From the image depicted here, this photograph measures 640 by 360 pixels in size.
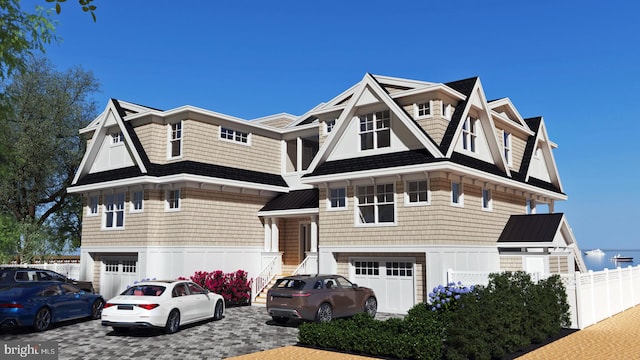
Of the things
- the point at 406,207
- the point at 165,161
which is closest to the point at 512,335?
the point at 406,207

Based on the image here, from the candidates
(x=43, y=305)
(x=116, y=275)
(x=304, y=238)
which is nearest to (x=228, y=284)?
(x=304, y=238)

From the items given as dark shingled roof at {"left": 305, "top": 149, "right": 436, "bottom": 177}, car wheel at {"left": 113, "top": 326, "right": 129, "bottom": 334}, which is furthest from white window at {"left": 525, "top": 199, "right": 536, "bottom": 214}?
car wheel at {"left": 113, "top": 326, "right": 129, "bottom": 334}

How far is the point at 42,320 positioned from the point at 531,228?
19.5 metres

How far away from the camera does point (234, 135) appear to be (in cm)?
2827

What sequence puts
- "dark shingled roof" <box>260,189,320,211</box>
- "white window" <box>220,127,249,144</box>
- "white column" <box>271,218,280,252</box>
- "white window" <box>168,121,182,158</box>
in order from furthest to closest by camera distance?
"white column" <box>271,218,280,252</box> → "white window" <box>220,127,249,144</box> → "dark shingled roof" <box>260,189,320,211</box> → "white window" <box>168,121,182,158</box>

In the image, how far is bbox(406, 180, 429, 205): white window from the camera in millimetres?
21016

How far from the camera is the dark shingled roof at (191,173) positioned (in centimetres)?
2494

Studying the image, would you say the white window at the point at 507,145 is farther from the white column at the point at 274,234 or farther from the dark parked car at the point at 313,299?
the white column at the point at 274,234

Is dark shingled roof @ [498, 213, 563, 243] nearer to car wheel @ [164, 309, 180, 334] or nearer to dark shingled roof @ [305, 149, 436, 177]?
dark shingled roof @ [305, 149, 436, 177]

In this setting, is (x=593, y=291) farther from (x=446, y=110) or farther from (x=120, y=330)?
(x=120, y=330)

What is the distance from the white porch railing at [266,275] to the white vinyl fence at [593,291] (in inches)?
381

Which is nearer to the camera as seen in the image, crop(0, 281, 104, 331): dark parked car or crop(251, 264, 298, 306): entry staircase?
crop(0, 281, 104, 331): dark parked car

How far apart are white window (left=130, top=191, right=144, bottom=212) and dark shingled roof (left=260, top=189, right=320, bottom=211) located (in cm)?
601

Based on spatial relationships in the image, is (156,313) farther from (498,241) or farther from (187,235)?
(498,241)
